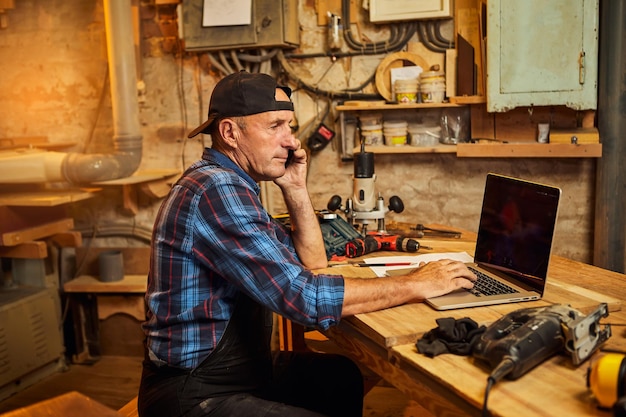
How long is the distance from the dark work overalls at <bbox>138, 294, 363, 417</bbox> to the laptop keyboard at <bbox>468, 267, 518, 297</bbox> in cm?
56

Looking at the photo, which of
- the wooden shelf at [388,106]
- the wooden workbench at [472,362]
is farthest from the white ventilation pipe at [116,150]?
the wooden workbench at [472,362]

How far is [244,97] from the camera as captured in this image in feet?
7.20

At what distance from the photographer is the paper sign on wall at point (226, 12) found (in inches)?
154

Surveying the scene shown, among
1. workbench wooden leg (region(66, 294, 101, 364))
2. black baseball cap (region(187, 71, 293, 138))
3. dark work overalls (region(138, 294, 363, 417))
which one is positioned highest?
black baseball cap (region(187, 71, 293, 138))

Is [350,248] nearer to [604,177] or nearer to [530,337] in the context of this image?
[530,337]

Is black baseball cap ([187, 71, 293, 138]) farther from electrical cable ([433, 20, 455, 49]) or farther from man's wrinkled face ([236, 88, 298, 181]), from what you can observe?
electrical cable ([433, 20, 455, 49])

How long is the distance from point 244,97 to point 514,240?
3.14 ft

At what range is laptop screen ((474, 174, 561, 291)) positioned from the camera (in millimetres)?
1959

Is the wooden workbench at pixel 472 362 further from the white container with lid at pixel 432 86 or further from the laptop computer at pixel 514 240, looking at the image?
the white container with lid at pixel 432 86

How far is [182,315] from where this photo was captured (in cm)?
195

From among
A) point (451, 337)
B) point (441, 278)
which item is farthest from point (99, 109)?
point (451, 337)

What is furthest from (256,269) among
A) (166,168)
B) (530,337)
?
(166,168)

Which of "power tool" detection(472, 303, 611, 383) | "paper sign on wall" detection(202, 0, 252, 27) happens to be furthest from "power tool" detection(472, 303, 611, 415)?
"paper sign on wall" detection(202, 0, 252, 27)

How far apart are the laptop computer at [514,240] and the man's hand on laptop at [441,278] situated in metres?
0.02
